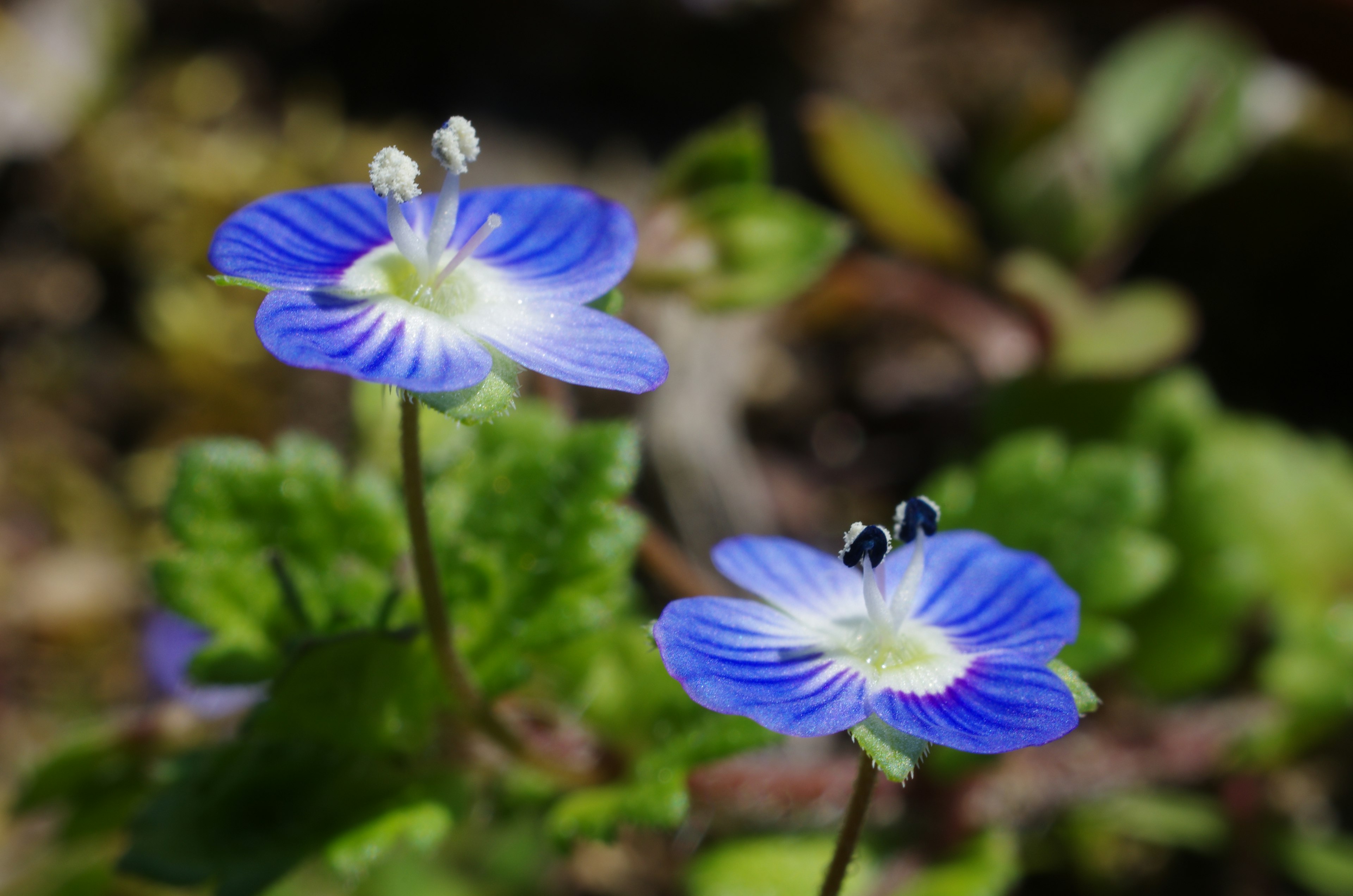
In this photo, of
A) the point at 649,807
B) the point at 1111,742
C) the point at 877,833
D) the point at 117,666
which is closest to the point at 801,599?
the point at 649,807

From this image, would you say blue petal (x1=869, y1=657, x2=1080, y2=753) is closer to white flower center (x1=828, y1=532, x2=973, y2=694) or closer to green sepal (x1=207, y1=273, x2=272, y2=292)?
white flower center (x1=828, y1=532, x2=973, y2=694)

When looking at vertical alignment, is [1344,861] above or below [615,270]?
below

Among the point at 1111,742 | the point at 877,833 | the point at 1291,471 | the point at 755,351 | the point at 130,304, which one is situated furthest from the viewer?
the point at 130,304

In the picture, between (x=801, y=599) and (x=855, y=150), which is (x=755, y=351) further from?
(x=801, y=599)

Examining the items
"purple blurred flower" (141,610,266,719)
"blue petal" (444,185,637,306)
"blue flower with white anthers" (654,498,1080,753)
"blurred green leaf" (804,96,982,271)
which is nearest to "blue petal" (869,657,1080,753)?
"blue flower with white anthers" (654,498,1080,753)

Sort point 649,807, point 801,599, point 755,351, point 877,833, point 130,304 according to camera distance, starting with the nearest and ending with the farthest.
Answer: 1. point 801,599
2. point 649,807
3. point 877,833
4. point 755,351
5. point 130,304

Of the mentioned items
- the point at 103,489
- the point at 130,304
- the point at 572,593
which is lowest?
the point at 103,489

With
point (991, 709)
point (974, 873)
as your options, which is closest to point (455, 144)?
point (991, 709)

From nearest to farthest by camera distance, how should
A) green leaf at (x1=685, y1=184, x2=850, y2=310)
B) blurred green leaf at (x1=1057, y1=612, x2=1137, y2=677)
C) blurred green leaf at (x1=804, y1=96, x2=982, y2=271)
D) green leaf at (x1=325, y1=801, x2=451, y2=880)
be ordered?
green leaf at (x1=325, y1=801, x2=451, y2=880)
blurred green leaf at (x1=1057, y1=612, x2=1137, y2=677)
green leaf at (x1=685, y1=184, x2=850, y2=310)
blurred green leaf at (x1=804, y1=96, x2=982, y2=271)

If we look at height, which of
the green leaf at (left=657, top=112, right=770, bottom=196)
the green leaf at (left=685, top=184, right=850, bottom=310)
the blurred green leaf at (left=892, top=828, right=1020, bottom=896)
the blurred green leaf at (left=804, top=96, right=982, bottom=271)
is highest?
the blurred green leaf at (left=804, top=96, right=982, bottom=271)
